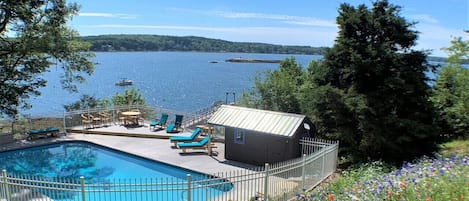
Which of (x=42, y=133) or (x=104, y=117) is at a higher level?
(x=104, y=117)

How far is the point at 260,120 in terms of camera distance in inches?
479

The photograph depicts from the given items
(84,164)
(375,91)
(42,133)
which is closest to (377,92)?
(375,91)

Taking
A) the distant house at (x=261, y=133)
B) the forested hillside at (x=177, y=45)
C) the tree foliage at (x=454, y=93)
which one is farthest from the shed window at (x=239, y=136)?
the forested hillside at (x=177, y=45)

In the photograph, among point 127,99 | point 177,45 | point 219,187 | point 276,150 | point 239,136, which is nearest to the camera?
point 219,187

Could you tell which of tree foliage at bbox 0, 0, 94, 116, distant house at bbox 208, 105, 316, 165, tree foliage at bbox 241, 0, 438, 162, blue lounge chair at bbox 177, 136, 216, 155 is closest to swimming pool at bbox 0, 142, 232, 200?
blue lounge chair at bbox 177, 136, 216, 155

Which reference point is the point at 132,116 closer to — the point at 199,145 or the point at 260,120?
the point at 199,145

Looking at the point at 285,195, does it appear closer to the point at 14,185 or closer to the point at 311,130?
the point at 311,130

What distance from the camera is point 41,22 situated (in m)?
17.5

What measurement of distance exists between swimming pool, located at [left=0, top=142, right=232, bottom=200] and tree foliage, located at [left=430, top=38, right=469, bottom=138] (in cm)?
1094

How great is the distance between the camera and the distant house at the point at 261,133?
11.6 meters

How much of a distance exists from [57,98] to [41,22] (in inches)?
1850

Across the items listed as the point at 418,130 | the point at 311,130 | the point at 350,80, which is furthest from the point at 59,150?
the point at 418,130

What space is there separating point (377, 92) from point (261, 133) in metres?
4.38

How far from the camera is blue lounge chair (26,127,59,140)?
16.3 m
